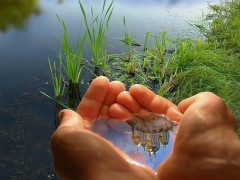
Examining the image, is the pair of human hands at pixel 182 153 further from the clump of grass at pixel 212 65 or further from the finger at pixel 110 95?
the clump of grass at pixel 212 65

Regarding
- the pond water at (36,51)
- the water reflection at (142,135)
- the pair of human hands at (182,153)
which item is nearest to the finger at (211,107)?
the pair of human hands at (182,153)

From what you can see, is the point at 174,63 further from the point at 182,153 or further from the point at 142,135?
the point at 182,153

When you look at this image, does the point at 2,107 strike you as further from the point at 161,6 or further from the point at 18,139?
the point at 161,6

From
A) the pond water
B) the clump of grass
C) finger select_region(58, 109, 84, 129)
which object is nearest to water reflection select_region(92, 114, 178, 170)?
finger select_region(58, 109, 84, 129)

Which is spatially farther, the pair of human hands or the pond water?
the pond water

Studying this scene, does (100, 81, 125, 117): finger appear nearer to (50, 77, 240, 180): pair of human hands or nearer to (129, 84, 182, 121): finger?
(129, 84, 182, 121): finger

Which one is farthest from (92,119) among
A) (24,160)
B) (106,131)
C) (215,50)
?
(215,50)
